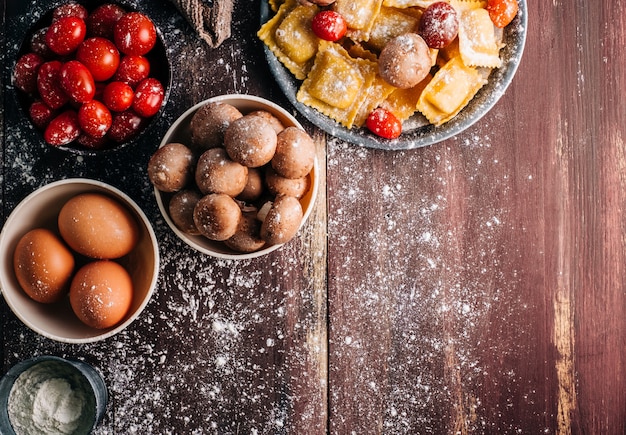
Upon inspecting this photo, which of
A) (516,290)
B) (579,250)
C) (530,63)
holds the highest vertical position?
(530,63)

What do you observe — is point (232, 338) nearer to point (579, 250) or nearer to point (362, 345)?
point (362, 345)

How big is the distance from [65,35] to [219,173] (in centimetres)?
48

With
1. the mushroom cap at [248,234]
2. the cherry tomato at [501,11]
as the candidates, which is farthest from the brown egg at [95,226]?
the cherry tomato at [501,11]

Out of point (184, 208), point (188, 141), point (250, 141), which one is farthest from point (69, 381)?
point (250, 141)

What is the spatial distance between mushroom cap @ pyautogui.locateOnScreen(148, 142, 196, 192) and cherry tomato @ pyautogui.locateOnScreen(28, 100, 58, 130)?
296 mm

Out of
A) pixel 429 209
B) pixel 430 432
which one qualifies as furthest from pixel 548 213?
pixel 430 432

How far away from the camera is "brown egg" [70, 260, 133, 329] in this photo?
134 cm

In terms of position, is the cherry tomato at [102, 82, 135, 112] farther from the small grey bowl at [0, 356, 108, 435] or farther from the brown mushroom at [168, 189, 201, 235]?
the small grey bowl at [0, 356, 108, 435]

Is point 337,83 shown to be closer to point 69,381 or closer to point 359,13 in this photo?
point 359,13

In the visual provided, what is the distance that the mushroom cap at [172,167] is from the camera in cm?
131

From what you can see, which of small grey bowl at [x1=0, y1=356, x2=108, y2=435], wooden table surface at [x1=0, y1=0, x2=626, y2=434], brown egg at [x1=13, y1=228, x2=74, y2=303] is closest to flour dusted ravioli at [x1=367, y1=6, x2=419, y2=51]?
wooden table surface at [x1=0, y1=0, x2=626, y2=434]

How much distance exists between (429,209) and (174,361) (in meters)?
0.74

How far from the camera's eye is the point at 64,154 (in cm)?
155

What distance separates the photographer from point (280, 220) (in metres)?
1.28
